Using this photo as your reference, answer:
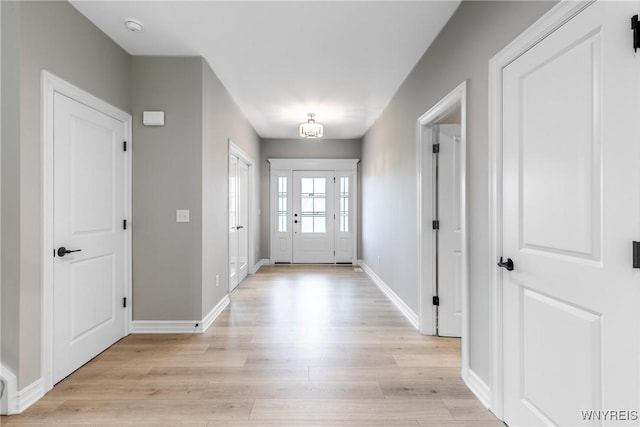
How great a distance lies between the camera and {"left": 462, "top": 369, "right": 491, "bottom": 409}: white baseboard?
195 centimetres

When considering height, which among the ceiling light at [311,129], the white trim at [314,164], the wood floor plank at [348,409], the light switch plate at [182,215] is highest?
the ceiling light at [311,129]

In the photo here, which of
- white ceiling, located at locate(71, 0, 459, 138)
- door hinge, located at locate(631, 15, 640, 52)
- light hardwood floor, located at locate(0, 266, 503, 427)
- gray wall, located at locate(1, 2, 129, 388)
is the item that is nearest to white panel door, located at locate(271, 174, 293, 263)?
white ceiling, located at locate(71, 0, 459, 138)

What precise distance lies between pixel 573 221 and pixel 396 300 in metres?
2.86

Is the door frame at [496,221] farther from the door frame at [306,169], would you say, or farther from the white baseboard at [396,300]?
the door frame at [306,169]

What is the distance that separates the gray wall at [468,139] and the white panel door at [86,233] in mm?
2801

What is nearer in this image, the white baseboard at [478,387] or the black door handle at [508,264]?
the black door handle at [508,264]

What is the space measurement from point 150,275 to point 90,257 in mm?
646

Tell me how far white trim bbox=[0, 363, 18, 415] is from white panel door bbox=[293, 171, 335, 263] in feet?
17.4

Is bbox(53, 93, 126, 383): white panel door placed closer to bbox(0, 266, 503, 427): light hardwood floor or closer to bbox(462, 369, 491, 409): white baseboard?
bbox(0, 266, 503, 427): light hardwood floor

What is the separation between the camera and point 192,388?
2174mm

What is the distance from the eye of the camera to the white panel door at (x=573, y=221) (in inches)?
45.1

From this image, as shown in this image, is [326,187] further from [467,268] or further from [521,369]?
[521,369]

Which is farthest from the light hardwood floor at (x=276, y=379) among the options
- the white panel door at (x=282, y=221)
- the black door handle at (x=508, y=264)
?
the white panel door at (x=282, y=221)

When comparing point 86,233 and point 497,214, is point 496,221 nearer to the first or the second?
point 497,214
